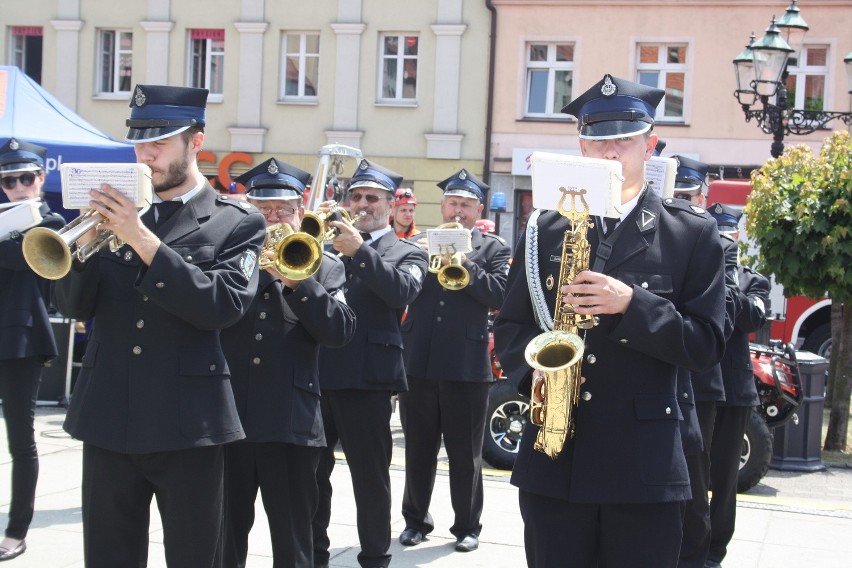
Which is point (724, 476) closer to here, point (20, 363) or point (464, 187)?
point (464, 187)

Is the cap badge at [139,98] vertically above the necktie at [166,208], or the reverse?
the cap badge at [139,98]

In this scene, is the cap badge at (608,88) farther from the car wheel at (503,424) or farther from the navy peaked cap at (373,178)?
the car wheel at (503,424)

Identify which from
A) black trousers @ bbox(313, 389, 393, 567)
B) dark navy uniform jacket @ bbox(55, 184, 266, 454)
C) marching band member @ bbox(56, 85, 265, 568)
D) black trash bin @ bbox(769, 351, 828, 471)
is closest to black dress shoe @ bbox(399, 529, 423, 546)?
black trousers @ bbox(313, 389, 393, 567)

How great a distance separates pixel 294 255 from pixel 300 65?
68.6ft

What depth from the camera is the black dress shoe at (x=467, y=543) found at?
272 inches

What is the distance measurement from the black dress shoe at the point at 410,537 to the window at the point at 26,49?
2230cm

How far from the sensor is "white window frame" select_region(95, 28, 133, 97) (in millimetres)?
26219

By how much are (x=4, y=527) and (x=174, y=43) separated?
66.0 feet

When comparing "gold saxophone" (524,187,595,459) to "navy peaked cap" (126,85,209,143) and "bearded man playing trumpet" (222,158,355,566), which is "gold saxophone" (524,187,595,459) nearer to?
"navy peaked cap" (126,85,209,143)

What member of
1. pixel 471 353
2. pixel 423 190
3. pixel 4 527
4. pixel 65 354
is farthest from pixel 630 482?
pixel 423 190

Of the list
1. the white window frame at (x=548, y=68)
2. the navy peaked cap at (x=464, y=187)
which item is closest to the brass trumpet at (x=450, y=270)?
the navy peaked cap at (x=464, y=187)

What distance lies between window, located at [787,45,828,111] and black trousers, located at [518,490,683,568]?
65.7 feet

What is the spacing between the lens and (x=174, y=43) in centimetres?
2562

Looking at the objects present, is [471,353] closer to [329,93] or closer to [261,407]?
[261,407]
